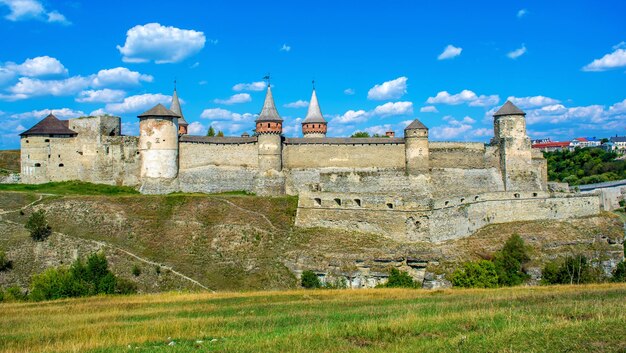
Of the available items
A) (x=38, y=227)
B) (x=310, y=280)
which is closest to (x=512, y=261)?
(x=310, y=280)

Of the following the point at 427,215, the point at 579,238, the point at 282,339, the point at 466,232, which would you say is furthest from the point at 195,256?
the point at 579,238

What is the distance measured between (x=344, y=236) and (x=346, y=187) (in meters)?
10.9

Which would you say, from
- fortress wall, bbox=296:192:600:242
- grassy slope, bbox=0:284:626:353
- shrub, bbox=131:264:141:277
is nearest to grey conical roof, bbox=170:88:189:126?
fortress wall, bbox=296:192:600:242

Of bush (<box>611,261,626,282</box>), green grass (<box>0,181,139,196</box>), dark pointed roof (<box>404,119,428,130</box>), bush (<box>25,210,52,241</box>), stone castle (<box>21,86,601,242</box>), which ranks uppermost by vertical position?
dark pointed roof (<box>404,119,428,130</box>)

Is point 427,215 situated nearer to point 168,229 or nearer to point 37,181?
point 168,229

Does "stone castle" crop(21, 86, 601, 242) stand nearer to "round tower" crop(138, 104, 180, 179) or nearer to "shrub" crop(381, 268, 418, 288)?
"round tower" crop(138, 104, 180, 179)

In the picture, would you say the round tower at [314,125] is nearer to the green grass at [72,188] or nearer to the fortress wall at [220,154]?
the fortress wall at [220,154]

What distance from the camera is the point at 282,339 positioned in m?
13.2

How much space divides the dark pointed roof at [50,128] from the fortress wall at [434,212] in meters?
22.3

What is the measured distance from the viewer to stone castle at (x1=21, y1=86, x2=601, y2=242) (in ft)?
154

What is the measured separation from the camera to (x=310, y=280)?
32688 millimetres

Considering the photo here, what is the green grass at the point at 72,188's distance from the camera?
44.4 meters

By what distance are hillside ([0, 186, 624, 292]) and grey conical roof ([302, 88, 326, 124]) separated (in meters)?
18.8

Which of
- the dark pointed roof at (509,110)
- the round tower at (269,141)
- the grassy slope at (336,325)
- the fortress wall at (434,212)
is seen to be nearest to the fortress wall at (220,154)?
the round tower at (269,141)
